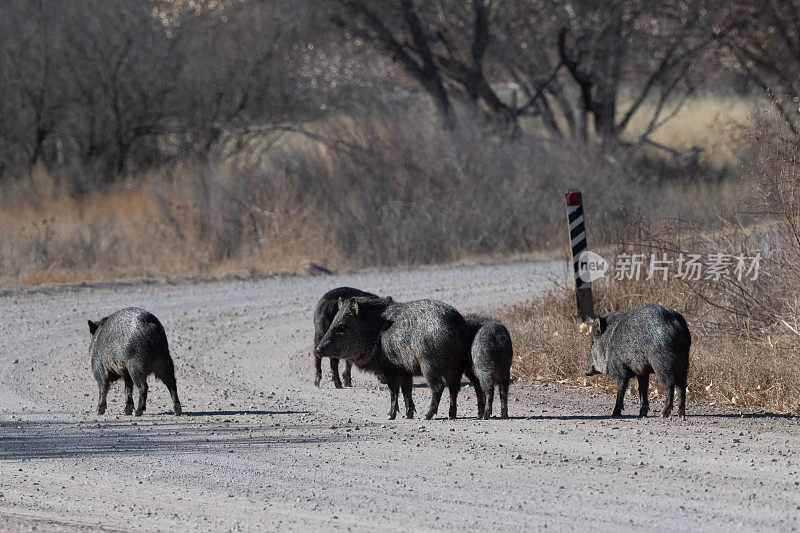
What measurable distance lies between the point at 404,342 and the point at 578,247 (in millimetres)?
4395

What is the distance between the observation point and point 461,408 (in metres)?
10.4

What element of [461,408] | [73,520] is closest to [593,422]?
[461,408]

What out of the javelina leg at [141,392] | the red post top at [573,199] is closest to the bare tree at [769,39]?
the red post top at [573,199]

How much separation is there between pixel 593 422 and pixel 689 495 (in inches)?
101

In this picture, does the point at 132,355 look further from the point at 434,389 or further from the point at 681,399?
the point at 681,399

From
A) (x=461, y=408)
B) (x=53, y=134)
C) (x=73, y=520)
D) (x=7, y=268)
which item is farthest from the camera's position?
(x=53, y=134)

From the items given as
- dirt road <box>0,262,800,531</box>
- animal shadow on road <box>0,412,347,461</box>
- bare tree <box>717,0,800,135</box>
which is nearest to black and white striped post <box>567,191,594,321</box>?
dirt road <box>0,262,800,531</box>

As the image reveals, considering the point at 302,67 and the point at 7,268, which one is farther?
the point at 302,67

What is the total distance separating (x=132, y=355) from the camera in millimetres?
10148

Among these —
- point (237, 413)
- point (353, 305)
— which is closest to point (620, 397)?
point (353, 305)

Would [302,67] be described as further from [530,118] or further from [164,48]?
[530,118]

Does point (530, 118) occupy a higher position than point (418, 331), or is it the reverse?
point (530, 118)

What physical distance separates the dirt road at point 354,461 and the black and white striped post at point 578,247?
1928 mm

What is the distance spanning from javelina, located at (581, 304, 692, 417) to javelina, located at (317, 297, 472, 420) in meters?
1.23
